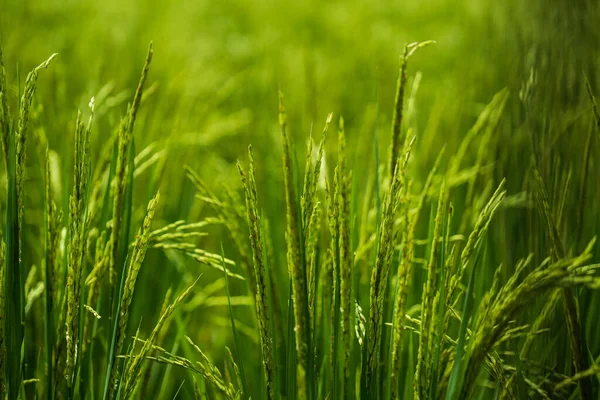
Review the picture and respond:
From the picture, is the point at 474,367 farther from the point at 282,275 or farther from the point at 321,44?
the point at 321,44

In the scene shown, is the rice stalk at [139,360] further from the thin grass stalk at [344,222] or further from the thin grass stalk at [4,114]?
the thin grass stalk at [4,114]

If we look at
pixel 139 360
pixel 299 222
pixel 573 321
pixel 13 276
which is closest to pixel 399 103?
pixel 299 222

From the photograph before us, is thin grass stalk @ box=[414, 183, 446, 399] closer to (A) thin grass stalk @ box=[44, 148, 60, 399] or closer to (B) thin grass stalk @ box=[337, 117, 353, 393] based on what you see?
(B) thin grass stalk @ box=[337, 117, 353, 393]

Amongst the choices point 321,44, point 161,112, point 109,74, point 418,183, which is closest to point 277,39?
point 321,44

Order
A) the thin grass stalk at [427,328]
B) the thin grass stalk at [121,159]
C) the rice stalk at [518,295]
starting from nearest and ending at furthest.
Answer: the rice stalk at [518,295]
the thin grass stalk at [427,328]
the thin grass stalk at [121,159]

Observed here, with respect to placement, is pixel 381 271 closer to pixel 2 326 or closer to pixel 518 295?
pixel 518 295

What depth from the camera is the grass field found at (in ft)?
2.69

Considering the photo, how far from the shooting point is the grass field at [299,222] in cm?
82

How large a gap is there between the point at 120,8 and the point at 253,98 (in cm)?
146

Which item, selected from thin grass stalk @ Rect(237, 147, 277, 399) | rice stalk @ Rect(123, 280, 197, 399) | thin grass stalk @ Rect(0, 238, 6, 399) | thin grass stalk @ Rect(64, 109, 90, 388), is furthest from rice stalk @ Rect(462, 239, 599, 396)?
thin grass stalk @ Rect(0, 238, 6, 399)

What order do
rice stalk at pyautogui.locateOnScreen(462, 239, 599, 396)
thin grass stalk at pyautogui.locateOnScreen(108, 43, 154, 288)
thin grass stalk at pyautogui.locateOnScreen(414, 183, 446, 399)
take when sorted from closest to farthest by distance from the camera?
rice stalk at pyautogui.locateOnScreen(462, 239, 599, 396)
thin grass stalk at pyautogui.locateOnScreen(414, 183, 446, 399)
thin grass stalk at pyautogui.locateOnScreen(108, 43, 154, 288)

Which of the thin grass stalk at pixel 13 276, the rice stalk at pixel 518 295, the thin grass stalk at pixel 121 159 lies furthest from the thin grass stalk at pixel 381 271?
the thin grass stalk at pixel 13 276

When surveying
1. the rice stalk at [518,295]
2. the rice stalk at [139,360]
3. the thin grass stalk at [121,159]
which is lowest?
the rice stalk at [139,360]

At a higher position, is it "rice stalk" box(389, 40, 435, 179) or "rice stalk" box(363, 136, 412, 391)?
"rice stalk" box(389, 40, 435, 179)
